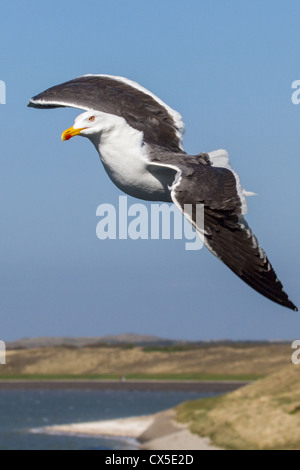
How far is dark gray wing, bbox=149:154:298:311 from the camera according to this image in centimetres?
894

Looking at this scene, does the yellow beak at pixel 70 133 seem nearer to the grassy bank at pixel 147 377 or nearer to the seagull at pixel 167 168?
the seagull at pixel 167 168

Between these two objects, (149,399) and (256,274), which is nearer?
(256,274)

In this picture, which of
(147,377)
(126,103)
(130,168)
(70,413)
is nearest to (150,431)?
(70,413)

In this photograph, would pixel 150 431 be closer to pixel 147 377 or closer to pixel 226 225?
pixel 226 225

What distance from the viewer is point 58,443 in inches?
3319

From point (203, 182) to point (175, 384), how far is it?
141 meters

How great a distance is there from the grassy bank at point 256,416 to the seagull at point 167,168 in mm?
43694

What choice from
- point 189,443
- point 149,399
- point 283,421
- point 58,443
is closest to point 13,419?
point 149,399

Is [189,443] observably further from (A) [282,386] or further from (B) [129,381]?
(B) [129,381]

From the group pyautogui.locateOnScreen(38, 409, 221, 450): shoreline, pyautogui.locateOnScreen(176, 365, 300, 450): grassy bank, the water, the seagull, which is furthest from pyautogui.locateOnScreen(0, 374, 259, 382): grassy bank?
the seagull

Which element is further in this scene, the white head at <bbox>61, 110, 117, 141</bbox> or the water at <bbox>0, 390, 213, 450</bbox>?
the water at <bbox>0, 390, 213, 450</bbox>

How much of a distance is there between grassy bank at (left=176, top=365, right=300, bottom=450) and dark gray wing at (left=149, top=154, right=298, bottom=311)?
4593 centimetres

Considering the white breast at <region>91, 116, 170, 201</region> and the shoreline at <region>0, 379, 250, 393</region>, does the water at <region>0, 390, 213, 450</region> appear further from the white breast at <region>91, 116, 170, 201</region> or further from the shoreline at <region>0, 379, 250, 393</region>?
the white breast at <region>91, 116, 170, 201</region>
